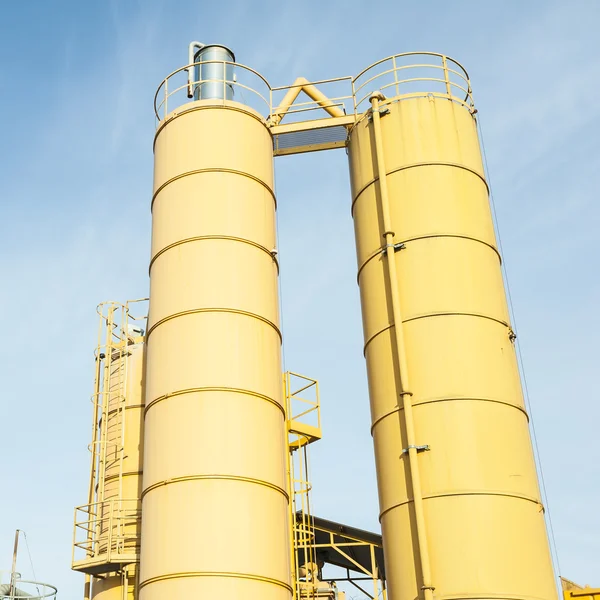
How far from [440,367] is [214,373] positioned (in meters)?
4.31

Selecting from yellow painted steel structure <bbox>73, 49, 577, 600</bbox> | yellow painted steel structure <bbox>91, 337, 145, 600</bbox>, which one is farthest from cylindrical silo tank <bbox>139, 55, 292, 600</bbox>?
yellow painted steel structure <bbox>91, 337, 145, 600</bbox>

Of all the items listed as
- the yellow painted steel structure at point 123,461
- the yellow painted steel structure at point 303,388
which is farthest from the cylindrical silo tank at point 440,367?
the yellow painted steel structure at point 123,461

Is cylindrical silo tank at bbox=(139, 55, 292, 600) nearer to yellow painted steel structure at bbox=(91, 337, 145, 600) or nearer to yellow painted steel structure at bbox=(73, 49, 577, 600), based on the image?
yellow painted steel structure at bbox=(73, 49, 577, 600)

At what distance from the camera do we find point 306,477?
20.4 m

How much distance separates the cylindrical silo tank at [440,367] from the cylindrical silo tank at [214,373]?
84.8 inches

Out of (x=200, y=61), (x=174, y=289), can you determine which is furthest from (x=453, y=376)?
(x=200, y=61)

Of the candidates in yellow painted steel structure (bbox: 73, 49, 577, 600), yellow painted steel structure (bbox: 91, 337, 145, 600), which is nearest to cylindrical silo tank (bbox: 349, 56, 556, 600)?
yellow painted steel structure (bbox: 73, 49, 577, 600)

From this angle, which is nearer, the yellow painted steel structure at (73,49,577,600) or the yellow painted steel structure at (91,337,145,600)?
the yellow painted steel structure at (73,49,577,600)

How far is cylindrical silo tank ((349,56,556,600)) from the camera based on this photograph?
15.9m

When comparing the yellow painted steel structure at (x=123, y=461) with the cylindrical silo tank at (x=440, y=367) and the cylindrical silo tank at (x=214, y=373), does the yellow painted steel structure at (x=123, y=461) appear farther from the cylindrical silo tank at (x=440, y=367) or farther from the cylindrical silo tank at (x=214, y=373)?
the cylindrical silo tank at (x=440, y=367)

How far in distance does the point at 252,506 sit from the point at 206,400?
2.13m

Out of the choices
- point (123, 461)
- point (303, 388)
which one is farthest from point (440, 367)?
point (123, 461)

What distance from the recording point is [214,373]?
1711 centimetres

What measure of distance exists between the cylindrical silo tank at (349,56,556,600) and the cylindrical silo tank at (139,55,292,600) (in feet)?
7.07
